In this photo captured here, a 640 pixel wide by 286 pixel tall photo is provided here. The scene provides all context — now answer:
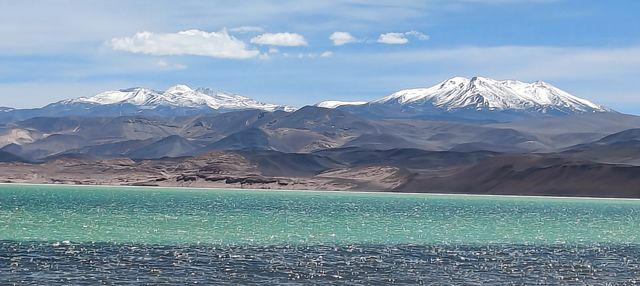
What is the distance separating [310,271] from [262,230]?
33.1 m

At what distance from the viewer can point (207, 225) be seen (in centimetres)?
9269

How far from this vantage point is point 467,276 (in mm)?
53906

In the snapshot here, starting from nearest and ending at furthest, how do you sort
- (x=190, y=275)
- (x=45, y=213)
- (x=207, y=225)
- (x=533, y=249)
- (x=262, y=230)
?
(x=190, y=275) < (x=533, y=249) < (x=262, y=230) < (x=207, y=225) < (x=45, y=213)

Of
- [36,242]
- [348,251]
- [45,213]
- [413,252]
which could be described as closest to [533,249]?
[413,252]

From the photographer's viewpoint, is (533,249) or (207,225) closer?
(533,249)

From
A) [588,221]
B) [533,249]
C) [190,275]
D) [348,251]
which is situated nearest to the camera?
[190,275]

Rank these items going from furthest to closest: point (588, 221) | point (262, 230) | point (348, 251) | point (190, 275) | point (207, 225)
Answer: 1. point (588, 221)
2. point (207, 225)
3. point (262, 230)
4. point (348, 251)
5. point (190, 275)

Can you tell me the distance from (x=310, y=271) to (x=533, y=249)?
996 inches

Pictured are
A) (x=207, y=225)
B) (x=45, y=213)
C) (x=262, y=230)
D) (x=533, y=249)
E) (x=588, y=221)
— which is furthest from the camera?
(x=588, y=221)

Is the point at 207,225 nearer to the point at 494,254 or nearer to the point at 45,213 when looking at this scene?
the point at 45,213

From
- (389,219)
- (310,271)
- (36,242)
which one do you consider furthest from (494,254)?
(389,219)

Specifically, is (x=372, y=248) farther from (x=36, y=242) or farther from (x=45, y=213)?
(x=45, y=213)

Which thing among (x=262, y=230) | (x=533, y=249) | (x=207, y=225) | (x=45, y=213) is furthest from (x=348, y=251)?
(x=45, y=213)

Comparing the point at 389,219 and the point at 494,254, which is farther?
the point at 389,219
